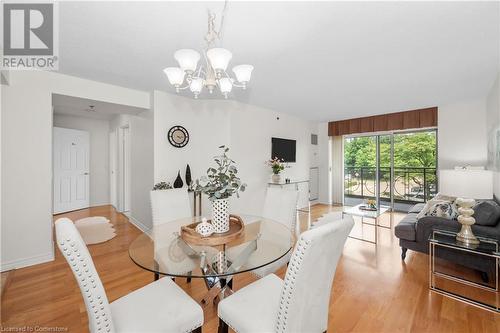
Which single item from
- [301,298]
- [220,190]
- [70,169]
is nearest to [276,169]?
[220,190]

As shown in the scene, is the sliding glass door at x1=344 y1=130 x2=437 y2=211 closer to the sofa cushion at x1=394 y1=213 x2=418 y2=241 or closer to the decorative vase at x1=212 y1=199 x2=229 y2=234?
the sofa cushion at x1=394 y1=213 x2=418 y2=241

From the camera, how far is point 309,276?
96 centimetres

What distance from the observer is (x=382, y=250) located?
119 inches

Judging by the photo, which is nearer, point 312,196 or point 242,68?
point 242,68

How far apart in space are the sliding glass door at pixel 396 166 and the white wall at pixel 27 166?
601 cm

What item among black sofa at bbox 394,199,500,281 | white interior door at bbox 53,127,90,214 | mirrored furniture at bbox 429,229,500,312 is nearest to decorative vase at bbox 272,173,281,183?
black sofa at bbox 394,199,500,281

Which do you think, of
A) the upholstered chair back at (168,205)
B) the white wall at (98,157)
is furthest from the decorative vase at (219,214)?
the white wall at (98,157)

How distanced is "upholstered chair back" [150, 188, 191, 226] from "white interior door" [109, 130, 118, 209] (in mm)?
3757

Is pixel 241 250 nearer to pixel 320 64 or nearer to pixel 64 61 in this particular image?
pixel 320 64

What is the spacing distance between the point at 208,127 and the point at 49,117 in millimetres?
2168

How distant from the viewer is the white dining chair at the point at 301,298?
921 mm

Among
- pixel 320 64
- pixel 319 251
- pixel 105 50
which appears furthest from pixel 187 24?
pixel 319 251

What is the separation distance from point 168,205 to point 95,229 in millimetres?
2447

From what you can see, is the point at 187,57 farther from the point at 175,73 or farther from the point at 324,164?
the point at 324,164
